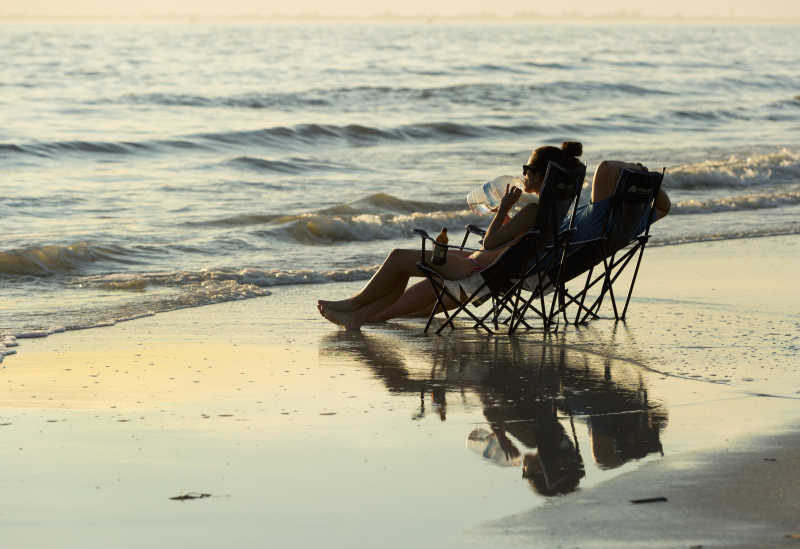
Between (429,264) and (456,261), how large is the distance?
0.53ft

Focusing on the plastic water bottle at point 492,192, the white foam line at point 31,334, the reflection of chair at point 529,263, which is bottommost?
the white foam line at point 31,334

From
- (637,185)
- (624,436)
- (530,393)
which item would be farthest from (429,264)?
(624,436)

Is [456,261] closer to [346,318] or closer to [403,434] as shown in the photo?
[346,318]

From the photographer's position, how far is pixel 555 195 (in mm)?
7148

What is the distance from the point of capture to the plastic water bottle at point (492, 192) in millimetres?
7449

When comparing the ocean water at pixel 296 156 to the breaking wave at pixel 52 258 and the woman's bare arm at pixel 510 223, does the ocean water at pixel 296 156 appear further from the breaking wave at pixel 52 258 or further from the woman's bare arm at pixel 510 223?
the woman's bare arm at pixel 510 223

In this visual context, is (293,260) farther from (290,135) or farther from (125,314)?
(290,135)

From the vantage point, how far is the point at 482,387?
6.10 meters

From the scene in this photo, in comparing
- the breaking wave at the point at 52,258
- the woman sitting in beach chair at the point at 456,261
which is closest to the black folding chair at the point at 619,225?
the woman sitting in beach chair at the point at 456,261

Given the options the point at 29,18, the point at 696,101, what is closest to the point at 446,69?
the point at 696,101

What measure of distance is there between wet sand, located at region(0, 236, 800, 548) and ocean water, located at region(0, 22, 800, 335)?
175 cm

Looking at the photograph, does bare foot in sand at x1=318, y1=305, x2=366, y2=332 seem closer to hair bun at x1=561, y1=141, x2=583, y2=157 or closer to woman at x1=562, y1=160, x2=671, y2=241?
woman at x1=562, y1=160, x2=671, y2=241

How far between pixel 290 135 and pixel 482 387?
68.4ft

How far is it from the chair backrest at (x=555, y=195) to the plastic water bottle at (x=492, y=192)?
11.8 inches
